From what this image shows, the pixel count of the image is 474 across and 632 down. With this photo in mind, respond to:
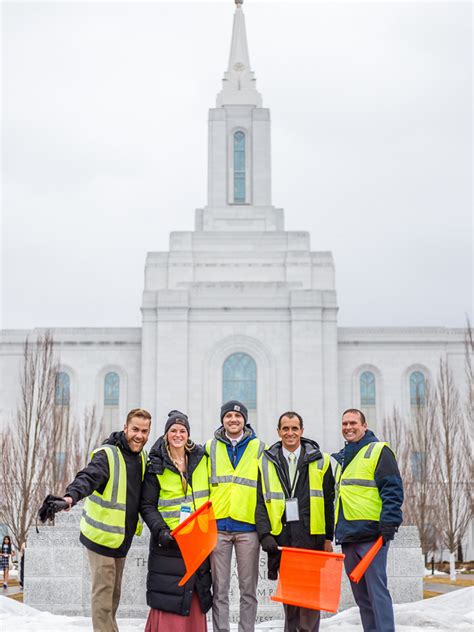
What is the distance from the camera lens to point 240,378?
3625 centimetres

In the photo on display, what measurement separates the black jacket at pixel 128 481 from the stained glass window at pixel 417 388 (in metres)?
31.7

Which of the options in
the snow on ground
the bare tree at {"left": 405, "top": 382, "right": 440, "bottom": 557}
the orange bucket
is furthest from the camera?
the bare tree at {"left": 405, "top": 382, "right": 440, "bottom": 557}

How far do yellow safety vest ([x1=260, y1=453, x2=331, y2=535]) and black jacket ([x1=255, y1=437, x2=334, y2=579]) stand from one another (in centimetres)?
3

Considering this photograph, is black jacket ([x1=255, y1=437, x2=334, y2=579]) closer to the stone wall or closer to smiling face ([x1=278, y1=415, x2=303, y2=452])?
smiling face ([x1=278, y1=415, x2=303, y2=452])

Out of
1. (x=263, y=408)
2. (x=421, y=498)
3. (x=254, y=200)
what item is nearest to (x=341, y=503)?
(x=421, y=498)

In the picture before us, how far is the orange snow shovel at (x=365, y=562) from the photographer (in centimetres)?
662

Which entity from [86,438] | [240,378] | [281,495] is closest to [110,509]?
[281,495]

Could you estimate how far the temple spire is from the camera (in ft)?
138

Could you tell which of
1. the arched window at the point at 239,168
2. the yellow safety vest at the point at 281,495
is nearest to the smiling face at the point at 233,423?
the yellow safety vest at the point at 281,495

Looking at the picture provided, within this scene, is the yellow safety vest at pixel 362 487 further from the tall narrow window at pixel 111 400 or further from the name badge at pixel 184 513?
the tall narrow window at pixel 111 400

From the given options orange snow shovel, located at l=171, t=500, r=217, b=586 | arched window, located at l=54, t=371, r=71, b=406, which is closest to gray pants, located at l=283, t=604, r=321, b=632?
orange snow shovel, located at l=171, t=500, r=217, b=586

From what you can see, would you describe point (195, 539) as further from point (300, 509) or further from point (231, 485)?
point (300, 509)

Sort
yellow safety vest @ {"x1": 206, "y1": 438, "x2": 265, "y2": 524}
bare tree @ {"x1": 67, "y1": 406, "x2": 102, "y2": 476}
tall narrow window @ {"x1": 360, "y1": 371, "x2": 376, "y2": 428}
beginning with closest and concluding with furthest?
yellow safety vest @ {"x1": 206, "y1": 438, "x2": 265, "y2": 524}
bare tree @ {"x1": 67, "y1": 406, "x2": 102, "y2": 476}
tall narrow window @ {"x1": 360, "y1": 371, "x2": 376, "y2": 428}

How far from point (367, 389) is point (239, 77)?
1782cm
